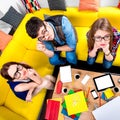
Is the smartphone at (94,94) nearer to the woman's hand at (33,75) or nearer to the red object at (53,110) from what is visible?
the red object at (53,110)

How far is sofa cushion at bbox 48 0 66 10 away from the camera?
263 centimetres

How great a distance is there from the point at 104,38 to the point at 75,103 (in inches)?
25.7

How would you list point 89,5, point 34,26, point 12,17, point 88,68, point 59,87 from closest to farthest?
1. point 34,26
2. point 59,87
3. point 89,5
4. point 88,68
5. point 12,17

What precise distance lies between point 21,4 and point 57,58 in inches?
43.4

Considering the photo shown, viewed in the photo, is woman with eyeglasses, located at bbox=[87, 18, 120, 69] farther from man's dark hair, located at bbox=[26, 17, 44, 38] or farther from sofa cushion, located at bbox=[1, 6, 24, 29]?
sofa cushion, located at bbox=[1, 6, 24, 29]

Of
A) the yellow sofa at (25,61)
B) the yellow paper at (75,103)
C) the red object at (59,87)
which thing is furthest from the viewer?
the yellow sofa at (25,61)

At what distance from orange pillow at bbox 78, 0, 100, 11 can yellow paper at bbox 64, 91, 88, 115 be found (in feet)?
3.74

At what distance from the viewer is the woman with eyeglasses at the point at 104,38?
1.79 metres

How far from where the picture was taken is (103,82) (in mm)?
1997

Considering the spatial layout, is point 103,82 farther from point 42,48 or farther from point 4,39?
point 4,39

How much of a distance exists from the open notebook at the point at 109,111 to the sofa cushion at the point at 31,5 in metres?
1.67

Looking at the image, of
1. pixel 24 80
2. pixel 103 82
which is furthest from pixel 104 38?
pixel 24 80

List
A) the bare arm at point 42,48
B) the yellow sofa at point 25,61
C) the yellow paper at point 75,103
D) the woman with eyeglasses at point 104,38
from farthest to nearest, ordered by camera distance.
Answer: the yellow sofa at point 25,61
the bare arm at point 42,48
the yellow paper at point 75,103
the woman with eyeglasses at point 104,38

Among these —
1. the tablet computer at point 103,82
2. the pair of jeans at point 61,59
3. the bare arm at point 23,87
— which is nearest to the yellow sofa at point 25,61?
the pair of jeans at point 61,59
